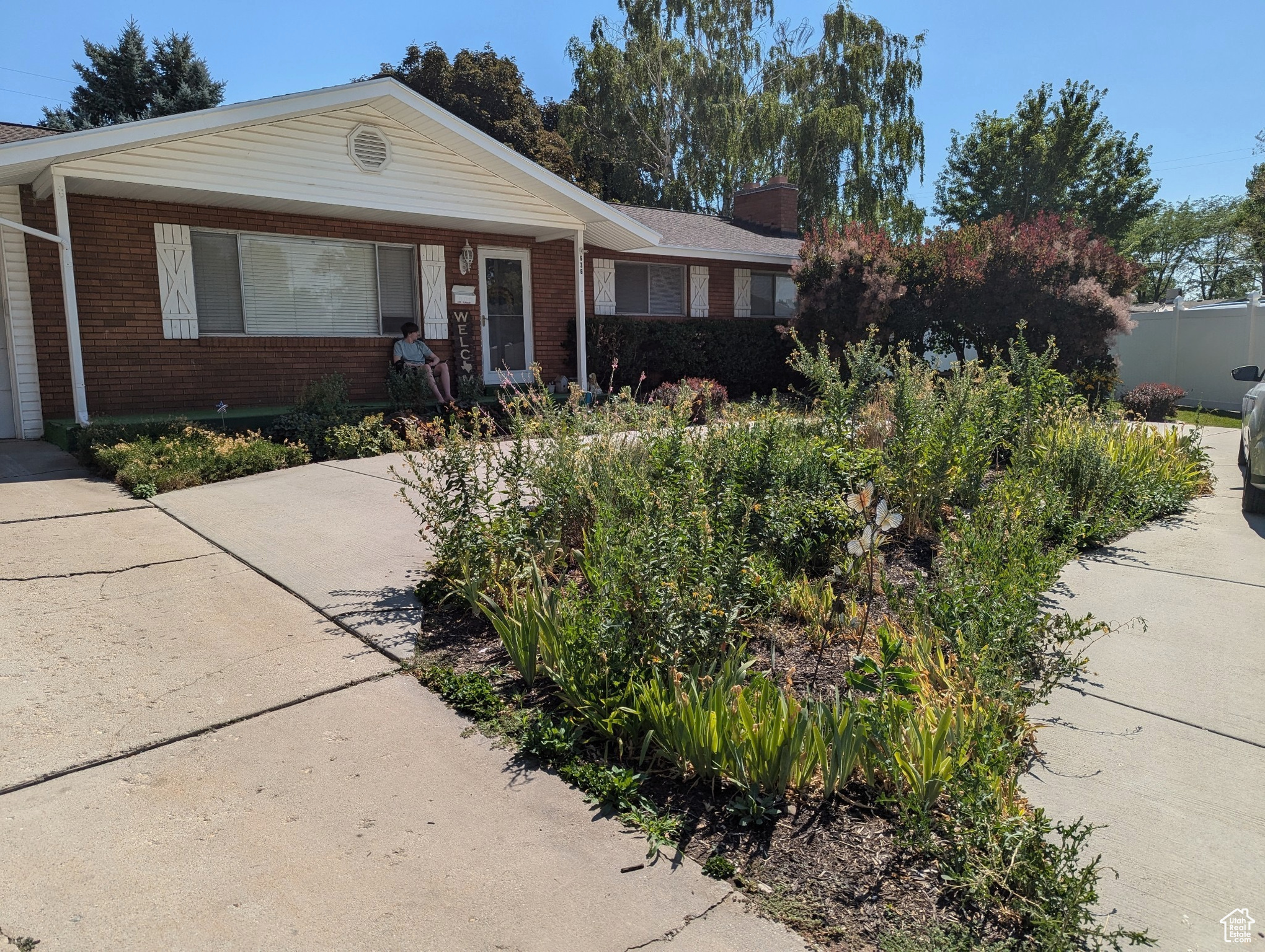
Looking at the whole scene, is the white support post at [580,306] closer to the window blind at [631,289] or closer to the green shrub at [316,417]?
the window blind at [631,289]

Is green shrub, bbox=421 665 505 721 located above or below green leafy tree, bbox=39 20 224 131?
below

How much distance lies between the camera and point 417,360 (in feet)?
41.3

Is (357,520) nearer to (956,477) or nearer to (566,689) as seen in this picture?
(566,689)

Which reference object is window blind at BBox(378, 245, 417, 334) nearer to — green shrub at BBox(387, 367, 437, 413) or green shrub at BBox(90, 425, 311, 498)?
green shrub at BBox(387, 367, 437, 413)

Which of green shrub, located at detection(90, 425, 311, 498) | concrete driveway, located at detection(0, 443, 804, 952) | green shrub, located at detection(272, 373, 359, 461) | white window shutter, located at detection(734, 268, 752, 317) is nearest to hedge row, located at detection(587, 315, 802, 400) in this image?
white window shutter, located at detection(734, 268, 752, 317)

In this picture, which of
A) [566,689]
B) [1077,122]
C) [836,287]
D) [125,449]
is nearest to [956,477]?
[566,689]

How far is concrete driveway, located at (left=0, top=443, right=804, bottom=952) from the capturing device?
2.48m

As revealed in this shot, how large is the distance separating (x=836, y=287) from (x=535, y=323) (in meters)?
5.35

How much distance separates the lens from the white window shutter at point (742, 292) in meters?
18.1

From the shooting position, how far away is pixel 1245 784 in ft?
10.5

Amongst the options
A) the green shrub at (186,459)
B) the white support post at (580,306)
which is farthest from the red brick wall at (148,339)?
the white support post at (580,306)

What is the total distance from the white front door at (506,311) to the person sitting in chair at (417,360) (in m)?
1.76

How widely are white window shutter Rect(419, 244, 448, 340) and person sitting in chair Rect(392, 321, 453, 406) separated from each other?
2.42ft
